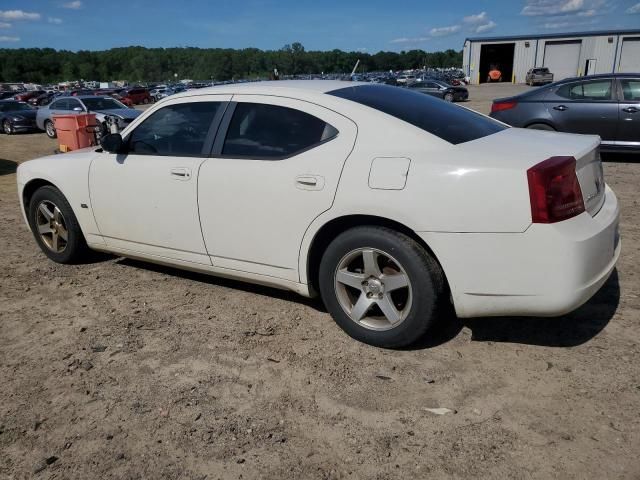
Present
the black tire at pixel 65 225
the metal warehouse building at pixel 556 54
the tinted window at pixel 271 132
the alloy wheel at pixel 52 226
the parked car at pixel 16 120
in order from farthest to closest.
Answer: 1. the metal warehouse building at pixel 556 54
2. the parked car at pixel 16 120
3. the alloy wheel at pixel 52 226
4. the black tire at pixel 65 225
5. the tinted window at pixel 271 132

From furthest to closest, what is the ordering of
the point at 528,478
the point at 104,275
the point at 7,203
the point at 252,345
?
the point at 7,203, the point at 104,275, the point at 252,345, the point at 528,478

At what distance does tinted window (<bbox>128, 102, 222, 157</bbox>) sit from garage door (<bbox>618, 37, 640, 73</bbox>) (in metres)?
58.5

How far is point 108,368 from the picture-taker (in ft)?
10.5

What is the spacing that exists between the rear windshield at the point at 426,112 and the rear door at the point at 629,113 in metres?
5.91

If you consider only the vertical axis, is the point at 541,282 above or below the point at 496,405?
above

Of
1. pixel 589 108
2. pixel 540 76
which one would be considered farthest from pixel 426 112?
pixel 540 76

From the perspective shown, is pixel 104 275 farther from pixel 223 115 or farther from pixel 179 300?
pixel 223 115

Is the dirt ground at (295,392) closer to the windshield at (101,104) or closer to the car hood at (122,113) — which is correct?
the car hood at (122,113)

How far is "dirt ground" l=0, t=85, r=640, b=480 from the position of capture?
2.35 metres

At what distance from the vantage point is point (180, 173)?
3.75 m

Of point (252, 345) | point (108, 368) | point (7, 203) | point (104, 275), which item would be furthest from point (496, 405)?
point (7, 203)

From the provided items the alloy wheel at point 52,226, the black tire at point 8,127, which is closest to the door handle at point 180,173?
the alloy wheel at point 52,226

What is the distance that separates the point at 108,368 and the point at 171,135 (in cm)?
173

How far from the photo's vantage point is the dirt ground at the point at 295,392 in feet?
7.72
